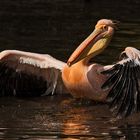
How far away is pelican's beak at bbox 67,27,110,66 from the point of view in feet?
36.5

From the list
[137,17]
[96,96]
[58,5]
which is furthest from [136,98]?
[58,5]

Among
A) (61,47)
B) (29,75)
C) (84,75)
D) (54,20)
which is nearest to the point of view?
(84,75)

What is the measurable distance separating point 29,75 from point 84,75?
1194mm

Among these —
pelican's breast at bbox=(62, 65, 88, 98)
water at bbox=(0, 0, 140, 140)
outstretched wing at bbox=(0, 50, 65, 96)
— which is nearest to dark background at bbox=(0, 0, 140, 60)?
water at bbox=(0, 0, 140, 140)

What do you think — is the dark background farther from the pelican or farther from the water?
the pelican

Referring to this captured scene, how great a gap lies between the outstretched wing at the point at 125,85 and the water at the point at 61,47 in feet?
0.64

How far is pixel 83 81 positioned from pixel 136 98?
1236mm

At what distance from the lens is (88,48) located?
37.2 ft

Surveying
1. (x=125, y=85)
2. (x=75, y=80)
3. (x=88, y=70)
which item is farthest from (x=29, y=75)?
(x=125, y=85)

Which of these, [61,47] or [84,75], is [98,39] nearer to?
[84,75]

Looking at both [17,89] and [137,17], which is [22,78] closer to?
[17,89]

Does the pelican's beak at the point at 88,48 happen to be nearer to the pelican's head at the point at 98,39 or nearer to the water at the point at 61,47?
the pelican's head at the point at 98,39

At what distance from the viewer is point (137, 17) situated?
2102 cm

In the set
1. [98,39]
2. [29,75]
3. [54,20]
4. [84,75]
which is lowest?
[29,75]
